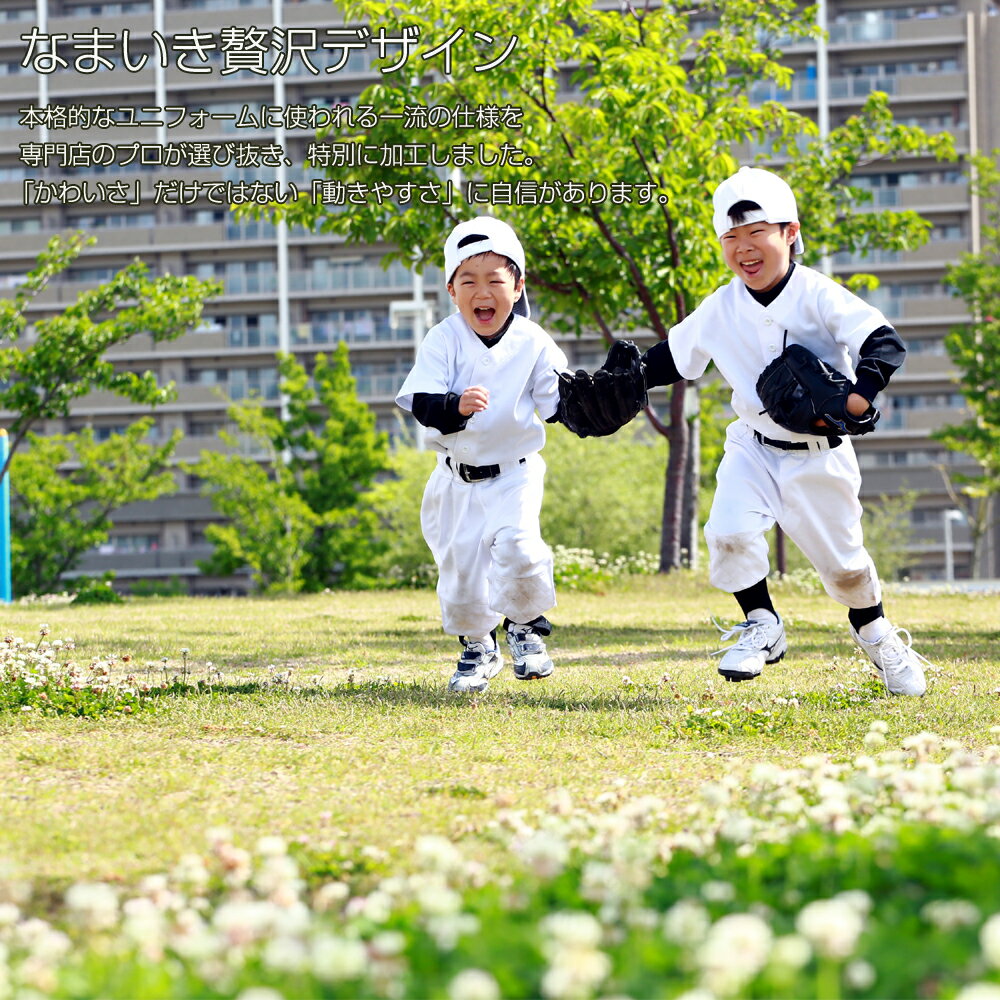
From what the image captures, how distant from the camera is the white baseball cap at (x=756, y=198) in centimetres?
542

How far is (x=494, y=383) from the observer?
5883mm

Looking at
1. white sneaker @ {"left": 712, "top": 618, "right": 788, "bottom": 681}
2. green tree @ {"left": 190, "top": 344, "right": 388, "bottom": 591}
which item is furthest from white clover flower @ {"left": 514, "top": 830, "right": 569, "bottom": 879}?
green tree @ {"left": 190, "top": 344, "right": 388, "bottom": 591}

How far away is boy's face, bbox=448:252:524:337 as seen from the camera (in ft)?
19.4

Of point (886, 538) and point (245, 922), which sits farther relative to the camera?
point (886, 538)

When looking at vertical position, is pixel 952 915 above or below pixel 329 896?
above

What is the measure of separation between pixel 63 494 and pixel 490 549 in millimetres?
28846

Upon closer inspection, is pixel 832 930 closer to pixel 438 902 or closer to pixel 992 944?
pixel 992 944

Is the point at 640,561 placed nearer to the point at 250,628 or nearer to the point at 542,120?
the point at 542,120

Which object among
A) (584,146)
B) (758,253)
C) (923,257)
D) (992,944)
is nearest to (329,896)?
(992,944)

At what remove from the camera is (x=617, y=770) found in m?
3.85

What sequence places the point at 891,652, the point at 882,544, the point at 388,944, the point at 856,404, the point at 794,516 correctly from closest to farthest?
the point at 388,944 → the point at 856,404 → the point at 794,516 → the point at 891,652 → the point at 882,544

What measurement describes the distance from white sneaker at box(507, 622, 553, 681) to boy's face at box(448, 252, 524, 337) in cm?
132

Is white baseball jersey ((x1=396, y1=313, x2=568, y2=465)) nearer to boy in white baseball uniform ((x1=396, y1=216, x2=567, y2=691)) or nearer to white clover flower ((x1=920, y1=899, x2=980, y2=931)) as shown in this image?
boy in white baseball uniform ((x1=396, y1=216, x2=567, y2=691))

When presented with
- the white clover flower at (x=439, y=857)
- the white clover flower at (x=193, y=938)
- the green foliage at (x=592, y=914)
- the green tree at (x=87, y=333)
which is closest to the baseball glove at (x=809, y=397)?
the green foliage at (x=592, y=914)
